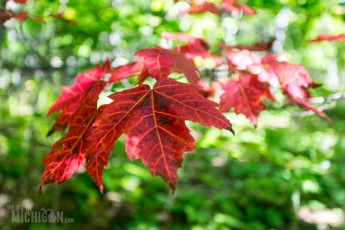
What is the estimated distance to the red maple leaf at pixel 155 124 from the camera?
71 cm

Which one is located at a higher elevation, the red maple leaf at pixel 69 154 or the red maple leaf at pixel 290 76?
the red maple leaf at pixel 290 76

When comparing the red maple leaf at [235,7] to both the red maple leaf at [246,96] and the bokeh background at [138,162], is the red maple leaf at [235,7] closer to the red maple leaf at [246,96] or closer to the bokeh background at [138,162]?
the bokeh background at [138,162]

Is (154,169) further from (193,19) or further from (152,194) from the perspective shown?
(152,194)

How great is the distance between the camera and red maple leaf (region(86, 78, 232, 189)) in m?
0.71

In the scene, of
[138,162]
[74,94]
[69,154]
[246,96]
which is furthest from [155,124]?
[138,162]

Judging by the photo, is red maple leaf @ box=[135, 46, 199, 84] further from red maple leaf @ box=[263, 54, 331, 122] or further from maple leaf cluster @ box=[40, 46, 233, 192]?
red maple leaf @ box=[263, 54, 331, 122]

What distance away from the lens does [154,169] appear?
2.25 feet

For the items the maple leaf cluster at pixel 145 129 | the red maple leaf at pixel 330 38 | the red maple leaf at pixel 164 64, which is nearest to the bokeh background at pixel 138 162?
the red maple leaf at pixel 330 38

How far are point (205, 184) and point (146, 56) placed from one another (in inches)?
149

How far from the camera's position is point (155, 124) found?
0.77 m

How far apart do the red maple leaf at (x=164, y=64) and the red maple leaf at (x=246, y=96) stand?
14.1 inches

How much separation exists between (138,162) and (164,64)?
324 centimetres

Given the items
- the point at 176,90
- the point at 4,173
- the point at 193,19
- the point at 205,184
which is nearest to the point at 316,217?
the point at 205,184

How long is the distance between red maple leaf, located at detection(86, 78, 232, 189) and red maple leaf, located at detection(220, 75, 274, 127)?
0.53 meters
